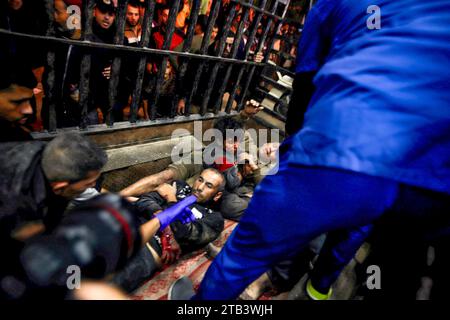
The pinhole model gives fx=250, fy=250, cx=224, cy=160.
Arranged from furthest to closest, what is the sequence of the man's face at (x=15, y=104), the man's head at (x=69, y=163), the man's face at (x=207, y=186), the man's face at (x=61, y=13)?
the man's face at (x=207, y=186), the man's face at (x=61, y=13), the man's face at (x=15, y=104), the man's head at (x=69, y=163)

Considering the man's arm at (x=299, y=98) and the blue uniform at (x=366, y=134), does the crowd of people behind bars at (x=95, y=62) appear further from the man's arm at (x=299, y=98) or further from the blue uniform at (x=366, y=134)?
the blue uniform at (x=366, y=134)

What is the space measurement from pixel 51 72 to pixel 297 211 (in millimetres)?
2737

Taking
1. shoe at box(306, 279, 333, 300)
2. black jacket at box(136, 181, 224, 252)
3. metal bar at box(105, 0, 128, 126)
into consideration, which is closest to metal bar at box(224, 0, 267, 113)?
metal bar at box(105, 0, 128, 126)

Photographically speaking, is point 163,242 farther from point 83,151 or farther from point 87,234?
point 87,234

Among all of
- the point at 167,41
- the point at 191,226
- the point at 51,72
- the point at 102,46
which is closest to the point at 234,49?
the point at 167,41

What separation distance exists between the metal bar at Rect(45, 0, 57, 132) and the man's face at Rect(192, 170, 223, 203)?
74.9 inches

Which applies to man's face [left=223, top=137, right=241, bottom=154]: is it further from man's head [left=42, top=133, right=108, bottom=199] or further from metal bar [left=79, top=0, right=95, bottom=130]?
man's head [left=42, top=133, right=108, bottom=199]

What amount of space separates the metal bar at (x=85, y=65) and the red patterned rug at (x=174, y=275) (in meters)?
1.99

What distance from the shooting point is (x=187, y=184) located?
3.90m

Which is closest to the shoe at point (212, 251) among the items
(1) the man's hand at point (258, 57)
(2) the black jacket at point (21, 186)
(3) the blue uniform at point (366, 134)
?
(2) the black jacket at point (21, 186)

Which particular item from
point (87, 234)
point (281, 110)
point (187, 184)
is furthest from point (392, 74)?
point (281, 110)

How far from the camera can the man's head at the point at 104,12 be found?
3307 mm

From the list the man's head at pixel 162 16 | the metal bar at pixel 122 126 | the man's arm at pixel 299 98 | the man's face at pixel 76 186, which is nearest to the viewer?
the man's arm at pixel 299 98
